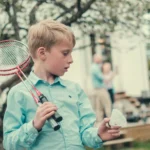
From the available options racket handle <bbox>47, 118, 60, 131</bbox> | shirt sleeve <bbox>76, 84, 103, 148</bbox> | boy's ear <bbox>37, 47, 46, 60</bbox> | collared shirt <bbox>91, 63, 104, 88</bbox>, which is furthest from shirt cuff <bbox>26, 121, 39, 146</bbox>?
collared shirt <bbox>91, 63, 104, 88</bbox>

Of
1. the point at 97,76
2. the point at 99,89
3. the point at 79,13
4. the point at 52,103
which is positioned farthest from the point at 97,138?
the point at 99,89

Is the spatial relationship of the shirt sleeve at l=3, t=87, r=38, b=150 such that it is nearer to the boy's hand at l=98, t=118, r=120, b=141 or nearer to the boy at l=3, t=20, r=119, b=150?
the boy at l=3, t=20, r=119, b=150

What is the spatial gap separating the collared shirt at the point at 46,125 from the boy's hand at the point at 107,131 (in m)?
0.05

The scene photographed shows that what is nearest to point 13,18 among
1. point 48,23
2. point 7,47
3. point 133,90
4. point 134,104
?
point 7,47

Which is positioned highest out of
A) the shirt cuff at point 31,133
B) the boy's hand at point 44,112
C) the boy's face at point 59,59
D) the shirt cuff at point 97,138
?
the boy's face at point 59,59

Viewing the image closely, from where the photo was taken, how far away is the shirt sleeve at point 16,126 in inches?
155

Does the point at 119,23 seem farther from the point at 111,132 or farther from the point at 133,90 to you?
the point at 133,90

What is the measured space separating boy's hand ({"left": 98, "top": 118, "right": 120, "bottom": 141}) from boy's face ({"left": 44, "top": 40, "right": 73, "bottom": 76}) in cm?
44

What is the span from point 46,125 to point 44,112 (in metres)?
0.23

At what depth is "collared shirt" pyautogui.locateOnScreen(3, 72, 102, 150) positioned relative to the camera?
13.1 feet

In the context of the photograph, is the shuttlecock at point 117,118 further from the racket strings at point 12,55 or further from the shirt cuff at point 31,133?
the racket strings at point 12,55

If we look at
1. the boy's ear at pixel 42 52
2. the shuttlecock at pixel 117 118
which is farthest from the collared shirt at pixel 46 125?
the shuttlecock at pixel 117 118

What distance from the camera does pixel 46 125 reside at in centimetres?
399

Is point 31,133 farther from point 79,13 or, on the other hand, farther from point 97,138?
point 79,13
